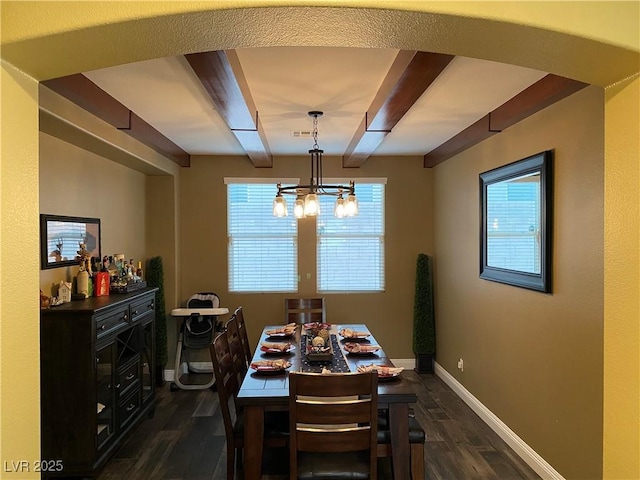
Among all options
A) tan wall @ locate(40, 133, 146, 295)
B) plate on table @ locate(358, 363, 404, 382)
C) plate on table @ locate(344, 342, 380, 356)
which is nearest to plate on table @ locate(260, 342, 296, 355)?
plate on table @ locate(344, 342, 380, 356)

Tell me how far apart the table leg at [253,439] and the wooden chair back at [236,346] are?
0.73m

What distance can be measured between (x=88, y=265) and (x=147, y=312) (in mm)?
714

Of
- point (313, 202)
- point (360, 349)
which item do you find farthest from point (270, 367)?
point (313, 202)

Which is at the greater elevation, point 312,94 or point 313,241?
point 312,94

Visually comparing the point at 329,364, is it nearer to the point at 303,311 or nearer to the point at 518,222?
the point at 303,311

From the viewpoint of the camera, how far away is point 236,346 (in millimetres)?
3445

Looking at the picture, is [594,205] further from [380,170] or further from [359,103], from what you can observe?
[380,170]

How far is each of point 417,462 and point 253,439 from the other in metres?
0.98

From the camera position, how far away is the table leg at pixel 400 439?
2.44m

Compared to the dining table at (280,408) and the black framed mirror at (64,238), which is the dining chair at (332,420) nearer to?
the dining table at (280,408)

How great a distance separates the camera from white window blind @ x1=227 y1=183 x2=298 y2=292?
5504 millimetres

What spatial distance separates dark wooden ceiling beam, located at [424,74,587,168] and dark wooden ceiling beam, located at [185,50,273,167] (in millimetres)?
1981

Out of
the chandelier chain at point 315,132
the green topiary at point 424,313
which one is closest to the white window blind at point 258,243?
the chandelier chain at point 315,132

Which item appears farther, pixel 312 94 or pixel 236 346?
pixel 236 346
